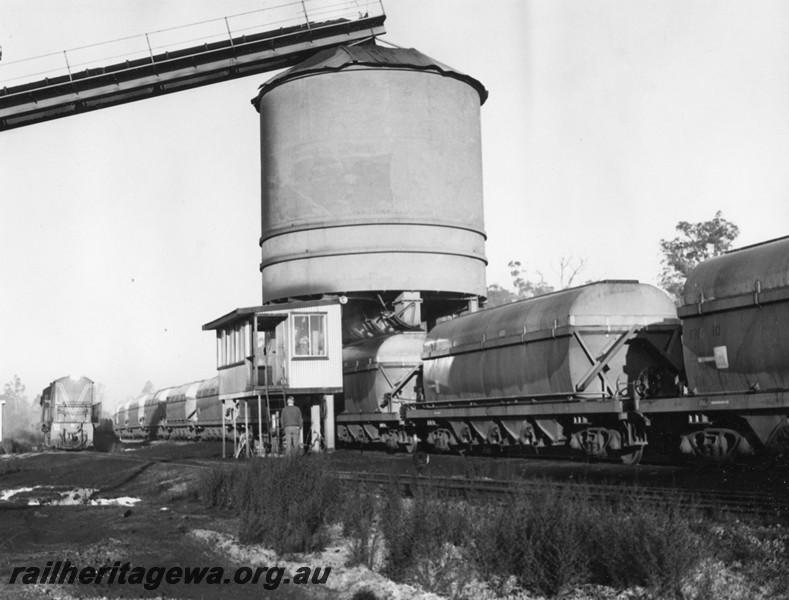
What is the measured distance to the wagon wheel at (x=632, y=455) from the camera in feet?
60.4

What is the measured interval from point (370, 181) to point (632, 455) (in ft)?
64.4

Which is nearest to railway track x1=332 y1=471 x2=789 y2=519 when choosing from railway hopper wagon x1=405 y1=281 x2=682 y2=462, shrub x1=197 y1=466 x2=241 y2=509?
shrub x1=197 y1=466 x2=241 y2=509

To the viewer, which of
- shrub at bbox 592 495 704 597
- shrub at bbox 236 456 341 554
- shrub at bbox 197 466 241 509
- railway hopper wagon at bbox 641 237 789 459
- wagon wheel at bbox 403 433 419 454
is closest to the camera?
shrub at bbox 592 495 704 597

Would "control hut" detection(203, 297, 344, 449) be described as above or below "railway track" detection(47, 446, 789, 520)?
above

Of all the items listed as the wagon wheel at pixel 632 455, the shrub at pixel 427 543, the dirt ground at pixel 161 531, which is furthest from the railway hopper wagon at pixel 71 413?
the shrub at pixel 427 543

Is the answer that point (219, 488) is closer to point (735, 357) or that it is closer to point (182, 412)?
point (735, 357)

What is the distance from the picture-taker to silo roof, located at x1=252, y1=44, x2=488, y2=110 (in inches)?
1442

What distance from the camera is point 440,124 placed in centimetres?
3700

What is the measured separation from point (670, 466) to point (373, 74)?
78.4 ft

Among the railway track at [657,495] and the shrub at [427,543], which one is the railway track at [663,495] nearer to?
the railway track at [657,495]

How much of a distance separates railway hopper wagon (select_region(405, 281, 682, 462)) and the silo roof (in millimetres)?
17672

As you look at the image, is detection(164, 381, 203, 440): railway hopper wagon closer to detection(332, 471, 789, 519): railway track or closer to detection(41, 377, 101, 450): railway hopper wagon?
detection(41, 377, 101, 450): railway hopper wagon

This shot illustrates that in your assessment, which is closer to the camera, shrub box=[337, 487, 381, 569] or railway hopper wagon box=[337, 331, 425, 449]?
shrub box=[337, 487, 381, 569]

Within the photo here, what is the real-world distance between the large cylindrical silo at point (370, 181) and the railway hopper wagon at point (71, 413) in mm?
14404
